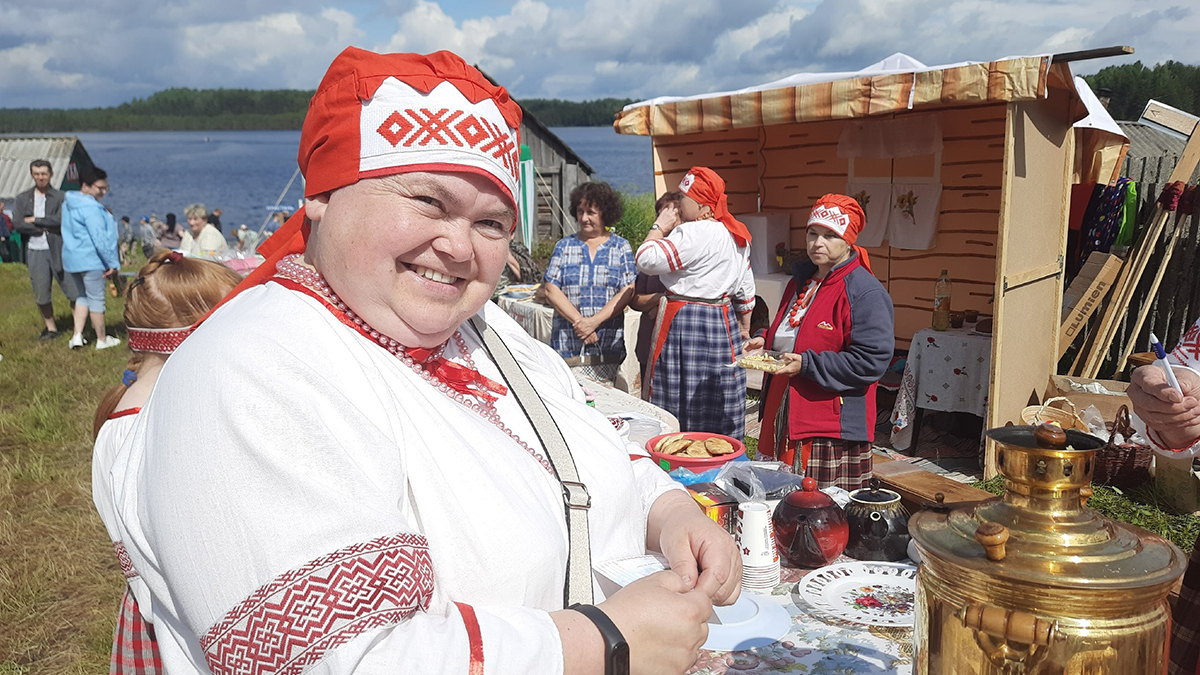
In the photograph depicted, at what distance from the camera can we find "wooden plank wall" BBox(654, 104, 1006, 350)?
284 inches

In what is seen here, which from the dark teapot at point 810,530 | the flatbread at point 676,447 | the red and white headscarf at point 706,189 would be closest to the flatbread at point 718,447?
the flatbread at point 676,447

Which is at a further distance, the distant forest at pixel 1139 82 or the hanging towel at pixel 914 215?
the distant forest at pixel 1139 82

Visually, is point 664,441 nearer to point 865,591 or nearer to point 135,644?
point 865,591

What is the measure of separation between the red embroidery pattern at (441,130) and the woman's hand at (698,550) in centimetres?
73

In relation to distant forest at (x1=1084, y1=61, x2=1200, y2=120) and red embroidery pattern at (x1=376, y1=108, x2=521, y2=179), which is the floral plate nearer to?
red embroidery pattern at (x1=376, y1=108, x2=521, y2=179)

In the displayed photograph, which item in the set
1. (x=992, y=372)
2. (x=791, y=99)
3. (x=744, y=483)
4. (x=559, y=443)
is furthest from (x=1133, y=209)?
(x=559, y=443)

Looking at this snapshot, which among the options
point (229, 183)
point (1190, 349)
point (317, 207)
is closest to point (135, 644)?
point (317, 207)

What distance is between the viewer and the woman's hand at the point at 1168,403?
5.68 feet

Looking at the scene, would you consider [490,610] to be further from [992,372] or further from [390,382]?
[992,372]

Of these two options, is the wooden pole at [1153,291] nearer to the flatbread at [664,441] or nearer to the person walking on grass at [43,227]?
the flatbread at [664,441]

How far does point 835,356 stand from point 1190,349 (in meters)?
1.89

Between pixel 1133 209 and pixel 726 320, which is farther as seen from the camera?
pixel 1133 209

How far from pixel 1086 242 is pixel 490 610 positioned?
288 inches

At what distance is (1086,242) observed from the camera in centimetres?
688
